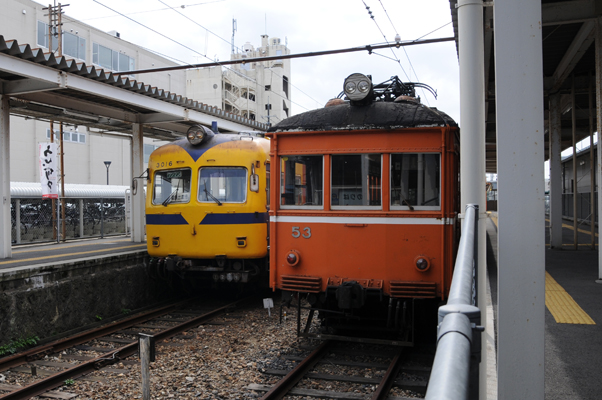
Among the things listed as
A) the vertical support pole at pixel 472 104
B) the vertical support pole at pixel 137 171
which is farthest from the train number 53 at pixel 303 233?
the vertical support pole at pixel 137 171

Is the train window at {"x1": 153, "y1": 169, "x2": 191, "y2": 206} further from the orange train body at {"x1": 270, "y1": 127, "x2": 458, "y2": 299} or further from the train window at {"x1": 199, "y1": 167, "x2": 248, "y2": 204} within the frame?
the orange train body at {"x1": 270, "y1": 127, "x2": 458, "y2": 299}

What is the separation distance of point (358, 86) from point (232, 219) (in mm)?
3786

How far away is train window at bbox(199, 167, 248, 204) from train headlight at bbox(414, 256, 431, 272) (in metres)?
4.14

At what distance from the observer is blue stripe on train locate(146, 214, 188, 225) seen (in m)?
9.67

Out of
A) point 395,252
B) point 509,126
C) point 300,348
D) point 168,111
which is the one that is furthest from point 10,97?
point 509,126

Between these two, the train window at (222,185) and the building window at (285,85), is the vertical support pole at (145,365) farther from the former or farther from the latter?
the building window at (285,85)

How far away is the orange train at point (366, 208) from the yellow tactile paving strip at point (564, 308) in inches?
59.0

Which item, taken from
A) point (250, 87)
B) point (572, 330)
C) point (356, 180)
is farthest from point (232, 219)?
point (250, 87)

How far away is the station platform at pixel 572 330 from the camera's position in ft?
13.9

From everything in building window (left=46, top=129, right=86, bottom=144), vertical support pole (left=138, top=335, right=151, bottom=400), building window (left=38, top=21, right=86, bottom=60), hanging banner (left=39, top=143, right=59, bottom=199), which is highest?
building window (left=38, top=21, right=86, bottom=60)

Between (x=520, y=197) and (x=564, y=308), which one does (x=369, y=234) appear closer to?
(x=564, y=308)

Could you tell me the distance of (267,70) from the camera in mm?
51312

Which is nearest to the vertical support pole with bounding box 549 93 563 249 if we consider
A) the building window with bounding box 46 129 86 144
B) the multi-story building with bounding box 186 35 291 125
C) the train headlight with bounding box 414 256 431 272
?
the train headlight with bounding box 414 256 431 272

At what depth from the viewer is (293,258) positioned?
22.1 feet
